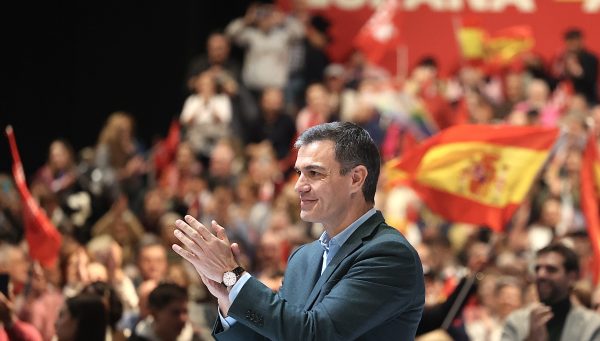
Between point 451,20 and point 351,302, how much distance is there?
46.3 ft

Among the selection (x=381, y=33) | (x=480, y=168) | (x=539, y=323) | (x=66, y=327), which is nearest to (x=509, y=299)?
(x=480, y=168)

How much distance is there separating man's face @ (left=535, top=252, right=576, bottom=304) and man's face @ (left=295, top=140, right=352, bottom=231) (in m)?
2.85

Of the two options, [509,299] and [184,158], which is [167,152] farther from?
[509,299]

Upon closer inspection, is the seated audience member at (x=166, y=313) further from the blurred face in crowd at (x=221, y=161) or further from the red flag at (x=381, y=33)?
the red flag at (x=381, y=33)

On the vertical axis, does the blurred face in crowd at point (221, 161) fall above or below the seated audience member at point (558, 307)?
above

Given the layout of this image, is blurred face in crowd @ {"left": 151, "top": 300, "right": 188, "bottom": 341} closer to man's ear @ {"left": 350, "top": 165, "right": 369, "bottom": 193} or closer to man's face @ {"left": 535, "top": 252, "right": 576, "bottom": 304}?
man's face @ {"left": 535, "top": 252, "right": 576, "bottom": 304}

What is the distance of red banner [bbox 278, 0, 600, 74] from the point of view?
59.0ft

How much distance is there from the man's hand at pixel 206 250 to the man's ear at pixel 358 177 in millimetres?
531

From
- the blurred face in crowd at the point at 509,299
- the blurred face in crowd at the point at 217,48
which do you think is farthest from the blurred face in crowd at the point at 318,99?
the blurred face in crowd at the point at 509,299

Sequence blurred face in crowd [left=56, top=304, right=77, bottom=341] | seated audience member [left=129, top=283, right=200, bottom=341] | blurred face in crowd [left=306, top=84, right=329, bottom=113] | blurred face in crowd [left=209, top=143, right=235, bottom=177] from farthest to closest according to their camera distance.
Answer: blurred face in crowd [left=306, top=84, right=329, bottom=113]
blurred face in crowd [left=209, top=143, right=235, bottom=177]
seated audience member [left=129, top=283, right=200, bottom=341]
blurred face in crowd [left=56, top=304, right=77, bottom=341]

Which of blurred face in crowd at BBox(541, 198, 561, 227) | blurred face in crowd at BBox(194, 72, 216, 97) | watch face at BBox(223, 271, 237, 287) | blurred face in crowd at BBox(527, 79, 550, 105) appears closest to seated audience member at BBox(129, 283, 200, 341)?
watch face at BBox(223, 271, 237, 287)

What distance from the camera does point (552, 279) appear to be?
7.47 m

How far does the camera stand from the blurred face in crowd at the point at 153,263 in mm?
9773

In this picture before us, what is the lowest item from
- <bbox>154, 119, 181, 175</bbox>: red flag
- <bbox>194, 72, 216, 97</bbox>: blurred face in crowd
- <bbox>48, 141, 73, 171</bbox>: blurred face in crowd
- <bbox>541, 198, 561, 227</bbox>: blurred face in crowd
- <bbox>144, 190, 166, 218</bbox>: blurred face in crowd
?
<bbox>541, 198, 561, 227</bbox>: blurred face in crowd
